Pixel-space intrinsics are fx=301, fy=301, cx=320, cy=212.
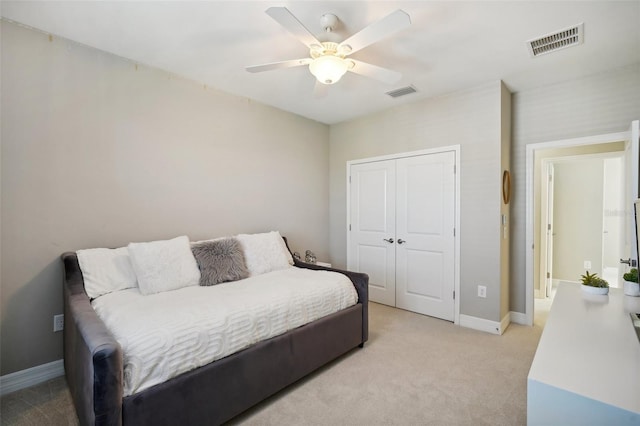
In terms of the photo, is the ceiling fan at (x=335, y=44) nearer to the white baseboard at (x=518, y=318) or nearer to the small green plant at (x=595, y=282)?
Answer: the small green plant at (x=595, y=282)

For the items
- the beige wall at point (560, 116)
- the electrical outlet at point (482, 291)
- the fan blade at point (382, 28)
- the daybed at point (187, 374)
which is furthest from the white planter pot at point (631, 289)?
the fan blade at point (382, 28)

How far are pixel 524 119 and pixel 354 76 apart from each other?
1.96 metres

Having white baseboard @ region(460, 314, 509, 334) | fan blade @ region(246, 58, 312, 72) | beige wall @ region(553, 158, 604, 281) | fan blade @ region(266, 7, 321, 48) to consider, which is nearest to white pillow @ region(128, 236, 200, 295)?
fan blade @ region(246, 58, 312, 72)

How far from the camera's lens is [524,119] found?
3285 millimetres

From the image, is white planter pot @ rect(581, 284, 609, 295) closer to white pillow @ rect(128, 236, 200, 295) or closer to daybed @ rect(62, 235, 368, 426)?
daybed @ rect(62, 235, 368, 426)

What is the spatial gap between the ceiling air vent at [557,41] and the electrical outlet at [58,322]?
413 cm

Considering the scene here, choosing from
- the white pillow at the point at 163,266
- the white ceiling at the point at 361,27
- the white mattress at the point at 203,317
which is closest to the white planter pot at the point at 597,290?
the white mattress at the point at 203,317

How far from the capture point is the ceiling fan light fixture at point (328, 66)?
1.98 metres

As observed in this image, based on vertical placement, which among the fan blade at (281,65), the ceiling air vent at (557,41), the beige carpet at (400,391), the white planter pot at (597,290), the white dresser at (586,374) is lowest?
the beige carpet at (400,391)

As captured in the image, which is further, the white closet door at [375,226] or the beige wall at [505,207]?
the white closet door at [375,226]

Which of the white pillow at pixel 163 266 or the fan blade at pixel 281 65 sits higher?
the fan blade at pixel 281 65

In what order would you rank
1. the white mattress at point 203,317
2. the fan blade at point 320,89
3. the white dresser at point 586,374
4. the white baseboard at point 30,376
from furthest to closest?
the fan blade at point 320,89
the white baseboard at point 30,376
the white mattress at point 203,317
the white dresser at point 586,374

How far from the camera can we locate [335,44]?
6.33 ft

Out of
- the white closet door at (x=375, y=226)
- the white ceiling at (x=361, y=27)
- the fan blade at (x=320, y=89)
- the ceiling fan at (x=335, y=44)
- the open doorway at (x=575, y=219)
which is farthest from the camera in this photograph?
the open doorway at (x=575, y=219)
